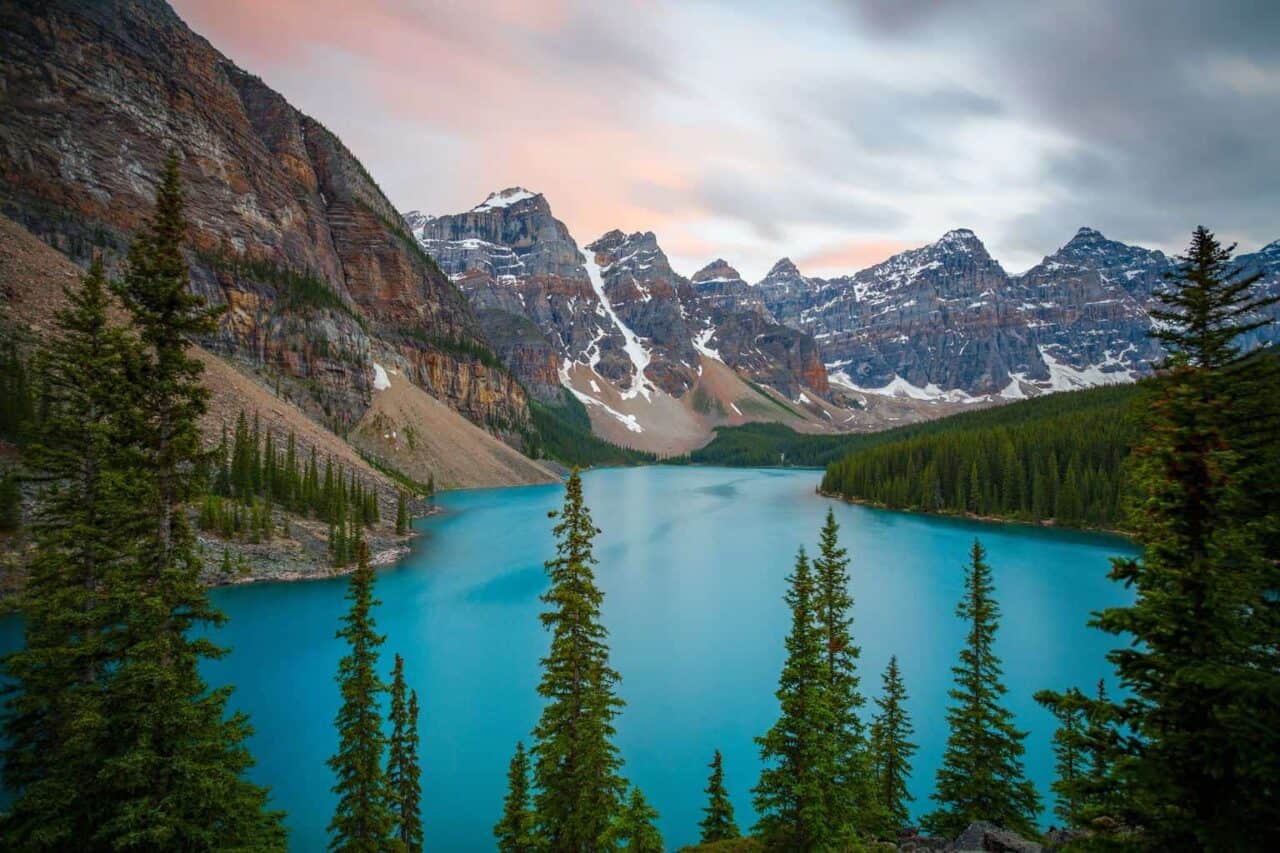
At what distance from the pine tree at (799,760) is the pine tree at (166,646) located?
8.39 metres

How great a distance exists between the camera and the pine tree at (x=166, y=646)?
7.91 metres

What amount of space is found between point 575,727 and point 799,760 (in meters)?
4.27

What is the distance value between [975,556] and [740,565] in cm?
3607

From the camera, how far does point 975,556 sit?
53.7 feet

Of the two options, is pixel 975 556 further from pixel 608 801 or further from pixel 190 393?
pixel 190 393

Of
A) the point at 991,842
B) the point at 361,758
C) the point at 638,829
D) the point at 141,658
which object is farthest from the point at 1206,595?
the point at 361,758

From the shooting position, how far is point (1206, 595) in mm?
5734

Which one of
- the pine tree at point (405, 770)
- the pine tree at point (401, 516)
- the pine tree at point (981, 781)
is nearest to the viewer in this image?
the pine tree at point (981, 781)

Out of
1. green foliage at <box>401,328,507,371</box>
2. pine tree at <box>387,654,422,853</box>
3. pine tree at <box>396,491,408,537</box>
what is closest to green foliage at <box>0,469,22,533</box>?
pine tree at <box>396,491,408,537</box>

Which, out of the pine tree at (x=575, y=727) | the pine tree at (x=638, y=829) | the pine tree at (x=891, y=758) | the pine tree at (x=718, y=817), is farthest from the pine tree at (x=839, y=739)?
the pine tree at (x=575, y=727)

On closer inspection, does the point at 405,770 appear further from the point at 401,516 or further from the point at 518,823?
the point at 401,516

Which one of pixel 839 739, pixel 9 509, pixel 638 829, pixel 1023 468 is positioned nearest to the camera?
pixel 638 829

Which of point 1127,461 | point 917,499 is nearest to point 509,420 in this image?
point 917,499

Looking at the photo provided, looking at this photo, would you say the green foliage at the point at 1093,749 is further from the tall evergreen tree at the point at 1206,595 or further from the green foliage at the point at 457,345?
the green foliage at the point at 457,345
